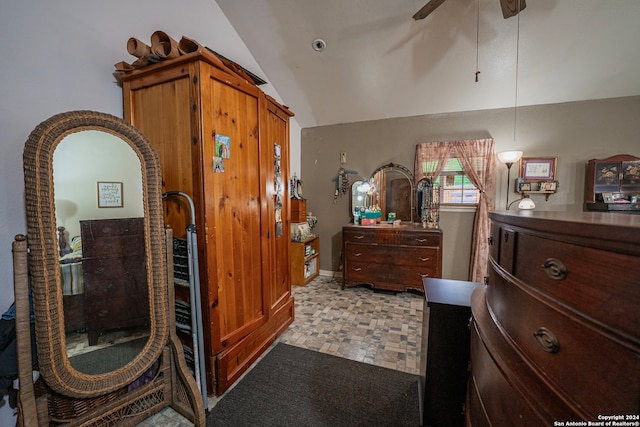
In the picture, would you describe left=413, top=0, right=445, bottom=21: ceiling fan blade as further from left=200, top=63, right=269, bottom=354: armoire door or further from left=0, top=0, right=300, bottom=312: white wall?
left=0, top=0, right=300, bottom=312: white wall

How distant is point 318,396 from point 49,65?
8.52 feet

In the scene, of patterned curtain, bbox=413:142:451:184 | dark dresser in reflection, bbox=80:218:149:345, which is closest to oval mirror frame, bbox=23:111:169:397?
dark dresser in reflection, bbox=80:218:149:345

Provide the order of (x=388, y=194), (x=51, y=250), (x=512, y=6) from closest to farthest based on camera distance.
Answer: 1. (x=51, y=250)
2. (x=512, y=6)
3. (x=388, y=194)

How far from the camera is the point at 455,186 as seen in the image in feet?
11.1

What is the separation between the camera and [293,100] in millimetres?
3480

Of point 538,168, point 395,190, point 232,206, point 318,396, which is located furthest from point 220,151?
point 538,168

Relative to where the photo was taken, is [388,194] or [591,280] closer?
[591,280]

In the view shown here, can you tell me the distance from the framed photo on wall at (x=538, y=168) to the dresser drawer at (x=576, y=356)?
3268mm

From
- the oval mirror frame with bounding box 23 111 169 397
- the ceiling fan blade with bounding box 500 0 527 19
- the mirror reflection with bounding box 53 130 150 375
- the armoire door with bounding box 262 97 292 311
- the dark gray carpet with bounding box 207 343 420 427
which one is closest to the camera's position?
the oval mirror frame with bounding box 23 111 169 397

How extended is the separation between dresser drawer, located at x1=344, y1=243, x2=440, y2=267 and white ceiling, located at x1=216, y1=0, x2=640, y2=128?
6.56 ft

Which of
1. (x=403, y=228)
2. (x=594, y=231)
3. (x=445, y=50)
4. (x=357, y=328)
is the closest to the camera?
(x=594, y=231)

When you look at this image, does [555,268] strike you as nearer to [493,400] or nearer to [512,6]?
[493,400]

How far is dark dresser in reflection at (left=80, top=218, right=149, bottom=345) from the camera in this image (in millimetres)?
1215

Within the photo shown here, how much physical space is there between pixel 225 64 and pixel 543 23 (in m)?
2.94
